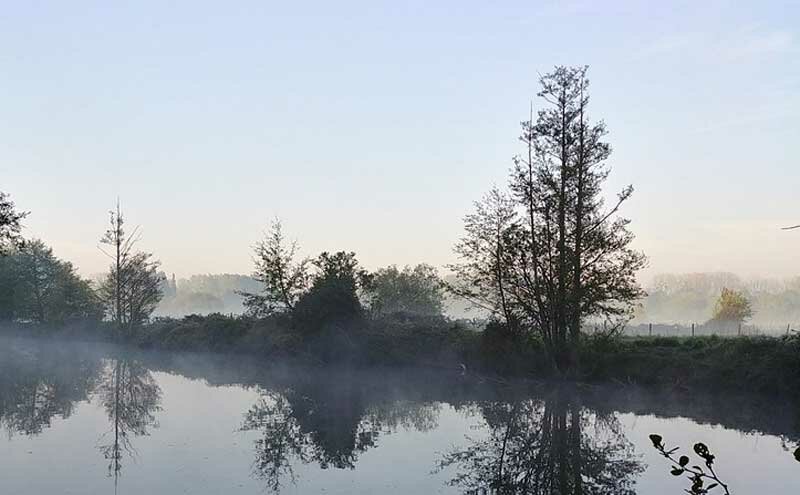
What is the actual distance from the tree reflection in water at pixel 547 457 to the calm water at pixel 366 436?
1.6 inches

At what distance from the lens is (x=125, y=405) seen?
18.4 metres

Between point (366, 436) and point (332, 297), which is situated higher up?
point (332, 297)

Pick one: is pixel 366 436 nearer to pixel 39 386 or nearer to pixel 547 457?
pixel 547 457

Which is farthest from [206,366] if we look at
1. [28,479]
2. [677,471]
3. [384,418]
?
[677,471]

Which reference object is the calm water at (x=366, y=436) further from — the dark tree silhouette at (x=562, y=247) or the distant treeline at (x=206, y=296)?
the distant treeline at (x=206, y=296)

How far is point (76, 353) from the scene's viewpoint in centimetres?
3878

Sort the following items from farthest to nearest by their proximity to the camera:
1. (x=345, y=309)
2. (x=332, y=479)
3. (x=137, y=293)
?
(x=137, y=293) → (x=345, y=309) → (x=332, y=479)

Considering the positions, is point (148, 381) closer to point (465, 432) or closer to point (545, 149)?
point (465, 432)

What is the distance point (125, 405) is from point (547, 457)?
1164 centimetres

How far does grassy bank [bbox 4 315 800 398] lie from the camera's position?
20484mm

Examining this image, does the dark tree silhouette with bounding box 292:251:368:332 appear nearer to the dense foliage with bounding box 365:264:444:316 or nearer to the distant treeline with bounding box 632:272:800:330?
the dense foliage with bounding box 365:264:444:316

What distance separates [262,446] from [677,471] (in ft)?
36.2

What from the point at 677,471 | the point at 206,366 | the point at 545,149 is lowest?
the point at 206,366

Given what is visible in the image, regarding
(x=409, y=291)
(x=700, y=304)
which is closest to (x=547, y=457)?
(x=409, y=291)
